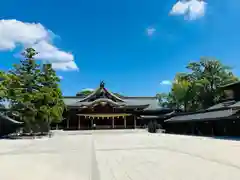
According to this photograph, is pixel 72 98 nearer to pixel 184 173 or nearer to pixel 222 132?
pixel 222 132

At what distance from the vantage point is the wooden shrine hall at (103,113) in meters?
50.8

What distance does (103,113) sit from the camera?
51688mm

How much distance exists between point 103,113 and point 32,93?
23.0 meters

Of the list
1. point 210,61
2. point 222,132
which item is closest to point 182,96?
point 210,61

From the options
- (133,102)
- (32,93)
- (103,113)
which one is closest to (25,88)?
(32,93)

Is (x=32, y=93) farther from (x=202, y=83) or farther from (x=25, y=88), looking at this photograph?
(x=202, y=83)

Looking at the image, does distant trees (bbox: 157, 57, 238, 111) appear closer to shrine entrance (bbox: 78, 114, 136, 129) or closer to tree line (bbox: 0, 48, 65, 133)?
shrine entrance (bbox: 78, 114, 136, 129)

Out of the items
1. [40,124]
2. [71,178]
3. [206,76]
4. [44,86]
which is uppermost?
[206,76]

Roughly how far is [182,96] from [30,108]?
2688 cm

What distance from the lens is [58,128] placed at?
4972 centimetres

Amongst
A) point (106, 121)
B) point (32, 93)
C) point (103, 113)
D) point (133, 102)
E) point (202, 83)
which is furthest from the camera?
point (133, 102)

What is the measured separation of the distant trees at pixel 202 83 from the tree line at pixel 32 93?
22904 mm

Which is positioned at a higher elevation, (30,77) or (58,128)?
(30,77)

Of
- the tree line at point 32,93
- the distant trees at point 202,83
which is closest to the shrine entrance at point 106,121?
the distant trees at point 202,83
